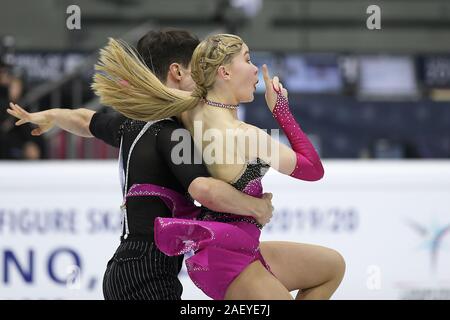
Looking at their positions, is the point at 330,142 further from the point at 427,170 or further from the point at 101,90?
the point at 101,90

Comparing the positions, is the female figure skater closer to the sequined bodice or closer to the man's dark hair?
the sequined bodice

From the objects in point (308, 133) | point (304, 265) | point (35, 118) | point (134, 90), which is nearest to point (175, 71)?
point (134, 90)

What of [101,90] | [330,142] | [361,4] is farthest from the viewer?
[361,4]

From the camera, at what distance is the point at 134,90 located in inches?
104

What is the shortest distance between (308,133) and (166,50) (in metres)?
4.48

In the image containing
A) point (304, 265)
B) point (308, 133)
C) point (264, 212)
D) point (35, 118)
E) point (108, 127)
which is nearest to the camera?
point (264, 212)

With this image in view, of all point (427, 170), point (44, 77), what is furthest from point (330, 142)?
point (44, 77)

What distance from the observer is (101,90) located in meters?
2.68

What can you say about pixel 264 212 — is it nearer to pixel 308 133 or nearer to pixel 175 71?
pixel 175 71

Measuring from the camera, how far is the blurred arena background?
4824 mm

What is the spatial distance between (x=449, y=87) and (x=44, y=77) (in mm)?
3847

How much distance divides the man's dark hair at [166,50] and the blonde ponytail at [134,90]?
0.11m

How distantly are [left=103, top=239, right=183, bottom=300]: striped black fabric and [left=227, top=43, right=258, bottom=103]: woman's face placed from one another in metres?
0.57

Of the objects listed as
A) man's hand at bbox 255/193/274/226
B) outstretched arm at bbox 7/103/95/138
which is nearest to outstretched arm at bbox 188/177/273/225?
man's hand at bbox 255/193/274/226
